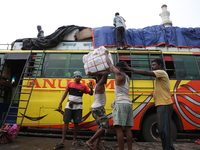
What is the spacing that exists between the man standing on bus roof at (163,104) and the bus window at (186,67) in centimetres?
223

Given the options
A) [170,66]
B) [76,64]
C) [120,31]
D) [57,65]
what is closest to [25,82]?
[57,65]

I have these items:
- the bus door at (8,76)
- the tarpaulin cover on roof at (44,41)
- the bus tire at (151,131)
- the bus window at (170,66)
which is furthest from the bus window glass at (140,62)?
the bus door at (8,76)

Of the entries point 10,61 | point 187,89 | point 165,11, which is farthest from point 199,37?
point 165,11

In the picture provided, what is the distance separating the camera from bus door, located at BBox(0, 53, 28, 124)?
15.9 feet

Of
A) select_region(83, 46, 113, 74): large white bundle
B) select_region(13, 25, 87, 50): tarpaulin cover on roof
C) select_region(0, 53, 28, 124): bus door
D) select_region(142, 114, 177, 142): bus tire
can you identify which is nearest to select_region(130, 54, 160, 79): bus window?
select_region(142, 114, 177, 142): bus tire

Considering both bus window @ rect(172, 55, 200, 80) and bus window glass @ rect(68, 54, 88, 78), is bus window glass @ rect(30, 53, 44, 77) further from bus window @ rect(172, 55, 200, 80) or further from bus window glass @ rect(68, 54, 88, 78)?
bus window @ rect(172, 55, 200, 80)

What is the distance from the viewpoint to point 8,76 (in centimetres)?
525

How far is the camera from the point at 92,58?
308 centimetres

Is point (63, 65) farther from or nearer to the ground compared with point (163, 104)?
farther from the ground

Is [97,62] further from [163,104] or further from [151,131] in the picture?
[151,131]

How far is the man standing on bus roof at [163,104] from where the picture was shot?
2459mm

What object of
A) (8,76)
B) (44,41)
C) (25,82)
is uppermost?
(44,41)

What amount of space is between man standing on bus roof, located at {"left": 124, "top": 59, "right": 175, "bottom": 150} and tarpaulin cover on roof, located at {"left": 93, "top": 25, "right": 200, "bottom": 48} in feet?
10.8

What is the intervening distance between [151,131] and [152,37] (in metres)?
3.66
